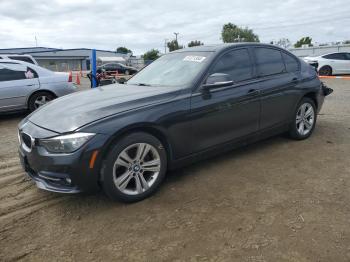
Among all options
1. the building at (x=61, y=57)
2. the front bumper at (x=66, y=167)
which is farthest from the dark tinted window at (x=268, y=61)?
the building at (x=61, y=57)

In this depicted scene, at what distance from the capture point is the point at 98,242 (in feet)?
9.17

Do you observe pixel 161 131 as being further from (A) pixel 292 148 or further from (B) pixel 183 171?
(A) pixel 292 148

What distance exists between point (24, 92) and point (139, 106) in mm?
5551

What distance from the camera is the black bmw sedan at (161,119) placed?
3119 millimetres

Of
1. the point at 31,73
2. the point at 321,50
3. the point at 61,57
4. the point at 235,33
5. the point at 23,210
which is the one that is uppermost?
the point at 235,33

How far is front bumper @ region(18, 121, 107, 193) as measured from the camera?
3035 mm

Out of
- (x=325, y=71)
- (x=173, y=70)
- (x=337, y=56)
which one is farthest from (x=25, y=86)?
(x=337, y=56)

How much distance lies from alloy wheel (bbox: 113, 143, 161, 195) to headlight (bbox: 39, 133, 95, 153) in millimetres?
385

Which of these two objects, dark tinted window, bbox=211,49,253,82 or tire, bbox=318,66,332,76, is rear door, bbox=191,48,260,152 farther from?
tire, bbox=318,66,332,76

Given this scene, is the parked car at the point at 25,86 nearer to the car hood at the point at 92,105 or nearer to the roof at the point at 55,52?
the car hood at the point at 92,105

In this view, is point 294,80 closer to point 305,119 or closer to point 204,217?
point 305,119

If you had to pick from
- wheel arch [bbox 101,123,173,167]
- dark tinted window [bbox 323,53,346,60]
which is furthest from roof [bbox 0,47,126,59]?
wheel arch [bbox 101,123,173,167]

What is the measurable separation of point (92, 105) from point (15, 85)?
5.32m

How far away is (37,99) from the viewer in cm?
A: 814
